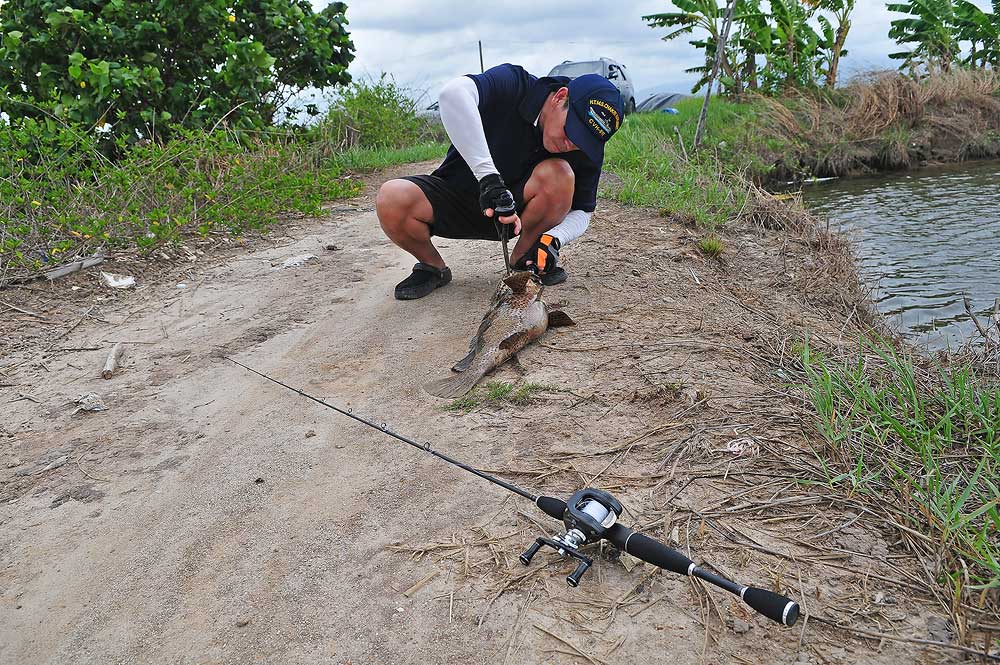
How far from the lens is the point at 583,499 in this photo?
193 cm

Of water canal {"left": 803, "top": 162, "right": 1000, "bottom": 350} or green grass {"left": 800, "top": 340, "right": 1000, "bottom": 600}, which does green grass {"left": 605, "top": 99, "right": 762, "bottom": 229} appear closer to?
water canal {"left": 803, "top": 162, "right": 1000, "bottom": 350}

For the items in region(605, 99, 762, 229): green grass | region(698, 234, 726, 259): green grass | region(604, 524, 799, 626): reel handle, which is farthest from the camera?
region(605, 99, 762, 229): green grass

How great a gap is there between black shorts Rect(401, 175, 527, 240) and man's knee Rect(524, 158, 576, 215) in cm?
15

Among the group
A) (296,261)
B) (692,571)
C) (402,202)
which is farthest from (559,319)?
(296,261)

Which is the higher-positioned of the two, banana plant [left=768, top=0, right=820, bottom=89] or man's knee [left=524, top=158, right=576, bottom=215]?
banana plant [left=768, top=0, right=820, bottom=89]

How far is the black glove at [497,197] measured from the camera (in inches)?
139

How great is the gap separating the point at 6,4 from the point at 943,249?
987cm

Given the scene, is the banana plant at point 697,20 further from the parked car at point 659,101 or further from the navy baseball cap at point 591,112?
the navy baseball cap at point 591,112

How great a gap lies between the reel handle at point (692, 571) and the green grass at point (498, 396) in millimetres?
1035

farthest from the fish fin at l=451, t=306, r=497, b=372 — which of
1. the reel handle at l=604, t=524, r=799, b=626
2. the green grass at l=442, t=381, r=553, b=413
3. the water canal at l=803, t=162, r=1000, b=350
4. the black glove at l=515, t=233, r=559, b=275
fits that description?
the water canal at l=803, t=162, r=1000, b=350

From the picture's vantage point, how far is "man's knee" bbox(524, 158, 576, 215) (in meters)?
3.83

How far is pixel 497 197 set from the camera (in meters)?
3.54

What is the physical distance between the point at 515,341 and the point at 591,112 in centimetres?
123

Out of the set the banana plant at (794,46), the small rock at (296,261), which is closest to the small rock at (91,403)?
the small rock at (296,261)
